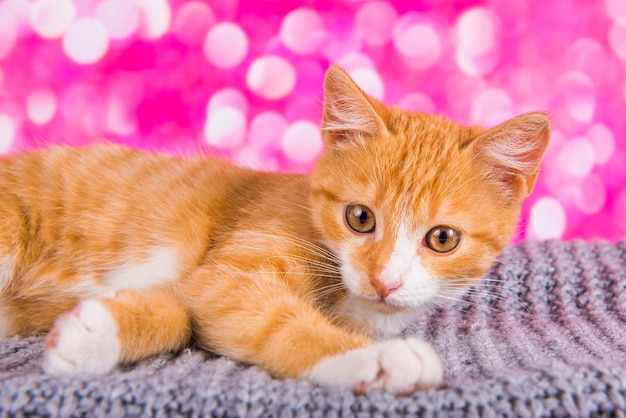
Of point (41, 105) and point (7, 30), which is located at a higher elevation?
point (7, 30)

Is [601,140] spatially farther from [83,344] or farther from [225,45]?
[83,344]

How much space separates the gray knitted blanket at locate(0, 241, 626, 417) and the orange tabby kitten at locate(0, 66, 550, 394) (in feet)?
0.13

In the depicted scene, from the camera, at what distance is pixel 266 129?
2217 millimetres

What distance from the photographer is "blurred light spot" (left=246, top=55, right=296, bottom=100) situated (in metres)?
2.17

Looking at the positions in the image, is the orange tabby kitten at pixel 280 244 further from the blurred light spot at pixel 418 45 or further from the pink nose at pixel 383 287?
the blurred light spot at pixel 418 45

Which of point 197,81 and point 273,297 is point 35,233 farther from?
point 197,81

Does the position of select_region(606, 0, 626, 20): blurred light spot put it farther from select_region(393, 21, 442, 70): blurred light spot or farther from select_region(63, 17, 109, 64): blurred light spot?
select_region(63, 17, 109, 64): blurred light spot

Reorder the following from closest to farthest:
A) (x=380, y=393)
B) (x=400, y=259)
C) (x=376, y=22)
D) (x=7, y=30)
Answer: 1. (x=380, y=393)
2. (x=400, y=259)
3. (x=7, y=30)
4. (x=376, y=22)

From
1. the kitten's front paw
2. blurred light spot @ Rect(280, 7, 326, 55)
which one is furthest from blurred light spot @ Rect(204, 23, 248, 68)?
the kitten's front paw

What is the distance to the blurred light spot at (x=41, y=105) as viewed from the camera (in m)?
2.12

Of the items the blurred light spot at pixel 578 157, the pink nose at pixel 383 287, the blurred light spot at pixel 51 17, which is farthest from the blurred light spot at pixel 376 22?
the pink nose at pixel 383 287

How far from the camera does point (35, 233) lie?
129 centimetres

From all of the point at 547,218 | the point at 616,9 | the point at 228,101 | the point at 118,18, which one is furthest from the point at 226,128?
the point at 616,9

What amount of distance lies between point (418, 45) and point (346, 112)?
108 cm
